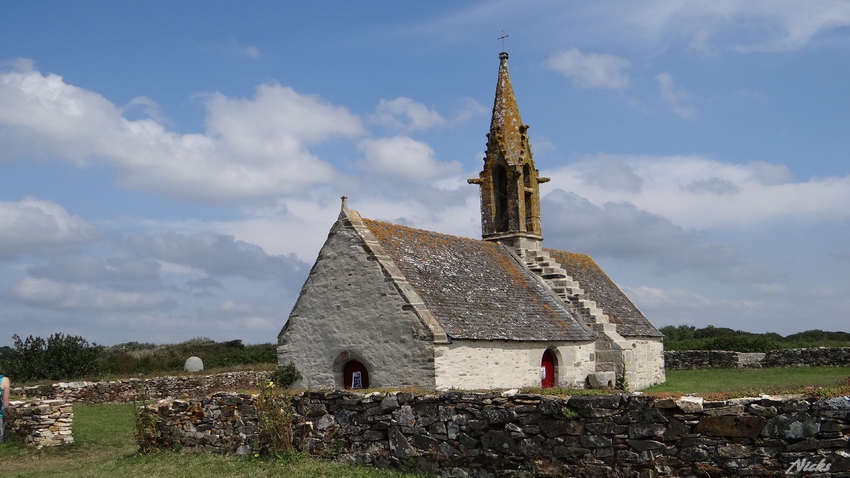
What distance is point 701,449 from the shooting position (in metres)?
8.26

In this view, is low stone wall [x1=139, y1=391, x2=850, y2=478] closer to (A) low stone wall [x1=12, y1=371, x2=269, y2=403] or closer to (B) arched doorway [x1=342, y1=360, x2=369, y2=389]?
(B) arched doorway [x1=342, y1=360, x2=369, y2=389]

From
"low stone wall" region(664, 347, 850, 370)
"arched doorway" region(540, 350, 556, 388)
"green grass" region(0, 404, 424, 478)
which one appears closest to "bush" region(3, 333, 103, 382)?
"green grass" region(0, 404, 424, 478)

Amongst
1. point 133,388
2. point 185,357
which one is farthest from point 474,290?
point 185,357

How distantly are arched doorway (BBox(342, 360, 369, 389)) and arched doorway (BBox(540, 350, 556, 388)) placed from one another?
17.7ft

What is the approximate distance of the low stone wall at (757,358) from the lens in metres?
35.6

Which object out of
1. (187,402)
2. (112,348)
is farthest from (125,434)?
(112,348)

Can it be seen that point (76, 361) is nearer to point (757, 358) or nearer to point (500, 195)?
point (500, 195)

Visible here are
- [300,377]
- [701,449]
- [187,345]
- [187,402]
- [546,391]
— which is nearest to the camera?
[701,449]

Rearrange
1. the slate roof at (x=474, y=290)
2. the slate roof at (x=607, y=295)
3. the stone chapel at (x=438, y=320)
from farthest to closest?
the slate roof at (x=607, y=295), the slate roof at (x=474, y=290), the stone chapel at (x=438, y=320)

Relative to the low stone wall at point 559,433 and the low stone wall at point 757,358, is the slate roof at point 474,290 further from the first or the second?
the low stone wall at point 757,358

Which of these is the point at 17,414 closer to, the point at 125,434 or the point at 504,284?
the point at 125,434

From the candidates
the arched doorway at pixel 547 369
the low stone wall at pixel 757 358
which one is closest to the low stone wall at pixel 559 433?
the arched doorway at pixel 547 369

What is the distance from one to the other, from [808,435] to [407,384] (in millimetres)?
10854

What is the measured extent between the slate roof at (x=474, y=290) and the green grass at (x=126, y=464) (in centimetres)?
738
